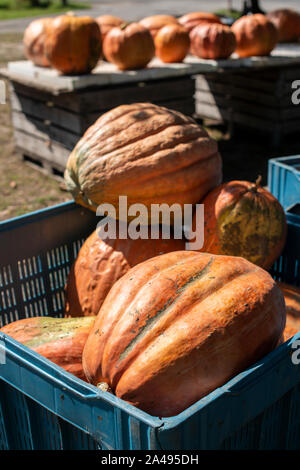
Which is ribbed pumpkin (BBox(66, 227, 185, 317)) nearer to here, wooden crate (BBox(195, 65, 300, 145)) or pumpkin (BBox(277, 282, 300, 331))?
pumpkin (BBox(277, 282, 300, 331))

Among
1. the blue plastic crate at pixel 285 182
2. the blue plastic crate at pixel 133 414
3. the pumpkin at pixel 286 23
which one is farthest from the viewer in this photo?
the pumpkin at pixel 286 23

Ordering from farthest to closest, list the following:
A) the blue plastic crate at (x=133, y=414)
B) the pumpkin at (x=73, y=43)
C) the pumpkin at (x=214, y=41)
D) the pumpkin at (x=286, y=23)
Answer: the pumpkin at (x=286, y=23)
the pumpkin at (x=214, y=41)
the pumpkin at (x=73, y=43)
the blue plastic crate at (x=133, y=414)

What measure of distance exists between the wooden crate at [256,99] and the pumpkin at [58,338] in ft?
16.2

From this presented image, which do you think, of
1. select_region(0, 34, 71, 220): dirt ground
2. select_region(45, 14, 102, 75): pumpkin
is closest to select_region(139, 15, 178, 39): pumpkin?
select_region(45, 14, 102, 75): pumpkin

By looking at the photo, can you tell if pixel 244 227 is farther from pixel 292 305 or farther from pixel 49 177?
pixel 49 177

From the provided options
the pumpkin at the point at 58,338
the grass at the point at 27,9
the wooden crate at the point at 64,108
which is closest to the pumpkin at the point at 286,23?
the wooden crate at the point at 64,108

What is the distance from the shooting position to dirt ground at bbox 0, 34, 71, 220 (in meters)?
5.30

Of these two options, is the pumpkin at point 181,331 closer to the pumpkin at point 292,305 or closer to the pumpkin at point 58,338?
the pumpkin at point 58,338

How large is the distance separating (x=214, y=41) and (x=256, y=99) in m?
1.29

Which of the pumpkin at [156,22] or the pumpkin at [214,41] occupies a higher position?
the pumpkin at [156,22]

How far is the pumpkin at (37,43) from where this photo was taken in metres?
5.79

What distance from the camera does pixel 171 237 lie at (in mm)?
2600

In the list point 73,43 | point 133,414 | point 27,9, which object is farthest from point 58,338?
point 27,9
